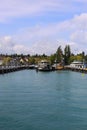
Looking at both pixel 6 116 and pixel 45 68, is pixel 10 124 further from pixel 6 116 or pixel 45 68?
pixel 45 68

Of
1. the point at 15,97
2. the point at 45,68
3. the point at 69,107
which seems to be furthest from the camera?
the point at 45,68

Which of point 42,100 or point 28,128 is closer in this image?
point 28,128

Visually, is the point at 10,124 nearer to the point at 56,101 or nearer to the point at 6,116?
the point at 6,116

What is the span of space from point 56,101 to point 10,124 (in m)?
15.1

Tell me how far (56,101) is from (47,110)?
751 cm

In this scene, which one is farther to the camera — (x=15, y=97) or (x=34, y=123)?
(x=15, y=97)

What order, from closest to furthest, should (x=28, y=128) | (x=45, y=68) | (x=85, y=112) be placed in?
(x=28, y=128)
(x=85, y=112)
(x=45, y=68)

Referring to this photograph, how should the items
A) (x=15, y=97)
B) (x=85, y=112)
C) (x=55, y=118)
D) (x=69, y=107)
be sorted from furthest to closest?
(x=15, y=97), (x=69, y=107), (x=85, y=112), (x=55, y=118)

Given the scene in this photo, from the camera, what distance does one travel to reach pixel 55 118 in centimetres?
3588

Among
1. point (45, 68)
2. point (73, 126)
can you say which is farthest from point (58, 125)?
point (45, 68)

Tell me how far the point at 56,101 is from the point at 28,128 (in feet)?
52.4

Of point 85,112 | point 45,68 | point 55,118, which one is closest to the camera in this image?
point 55,118

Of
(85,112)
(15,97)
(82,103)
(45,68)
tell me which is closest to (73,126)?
(85,112)

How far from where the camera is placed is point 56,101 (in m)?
47.6
